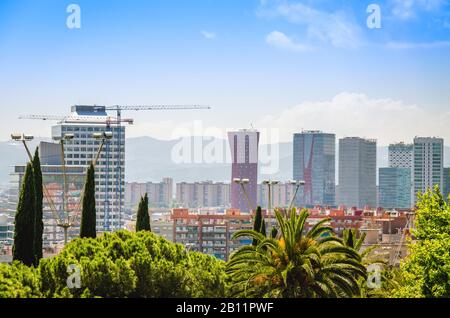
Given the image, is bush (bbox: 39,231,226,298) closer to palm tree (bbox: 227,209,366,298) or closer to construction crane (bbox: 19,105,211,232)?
palm tree (bbox: 227,209,366,298)

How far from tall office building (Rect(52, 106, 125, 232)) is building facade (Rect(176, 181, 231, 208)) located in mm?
44414

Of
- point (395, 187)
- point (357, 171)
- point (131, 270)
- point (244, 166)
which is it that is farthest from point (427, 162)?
point (131, 270)

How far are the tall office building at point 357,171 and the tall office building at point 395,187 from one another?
383 cm

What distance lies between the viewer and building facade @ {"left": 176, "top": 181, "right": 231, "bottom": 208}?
19325 centimetres

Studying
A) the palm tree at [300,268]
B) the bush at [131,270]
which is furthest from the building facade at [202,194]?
the palm tree at [300,268]

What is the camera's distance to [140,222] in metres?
22.3

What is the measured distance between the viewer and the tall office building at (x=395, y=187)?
175500 millimetres

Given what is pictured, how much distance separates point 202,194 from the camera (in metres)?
196

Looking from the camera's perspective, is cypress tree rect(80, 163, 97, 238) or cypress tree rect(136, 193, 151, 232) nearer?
cypress tree rect(80, 163, 97, 238)

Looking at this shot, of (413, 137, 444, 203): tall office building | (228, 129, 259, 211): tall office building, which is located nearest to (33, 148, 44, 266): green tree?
(228, 129, 259, 211): tall office building

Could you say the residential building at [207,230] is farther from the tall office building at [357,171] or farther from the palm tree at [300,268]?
the tall office building at [357,171]

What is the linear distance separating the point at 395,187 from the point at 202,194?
140 ft

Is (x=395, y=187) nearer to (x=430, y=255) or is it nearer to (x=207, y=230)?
(x=207, y=230)
